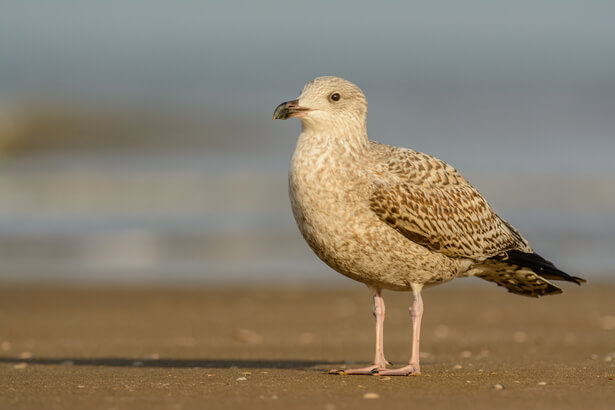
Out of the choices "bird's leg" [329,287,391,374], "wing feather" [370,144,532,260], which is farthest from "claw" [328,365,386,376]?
"wing feather" [370,144,532,260]

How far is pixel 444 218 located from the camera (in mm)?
7059

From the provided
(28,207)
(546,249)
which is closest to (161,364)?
(546,249)

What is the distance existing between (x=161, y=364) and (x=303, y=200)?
208 centimetres

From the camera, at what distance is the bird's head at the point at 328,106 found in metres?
6.84

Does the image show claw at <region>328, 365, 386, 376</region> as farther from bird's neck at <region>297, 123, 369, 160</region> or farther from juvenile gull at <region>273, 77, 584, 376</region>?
bird's neck at <region>297, 123, 369, 160</region>

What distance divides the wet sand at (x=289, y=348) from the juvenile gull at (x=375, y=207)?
2.42 feet

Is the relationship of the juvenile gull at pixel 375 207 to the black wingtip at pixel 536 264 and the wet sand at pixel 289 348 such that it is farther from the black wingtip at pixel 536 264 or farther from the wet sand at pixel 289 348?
the wet sand at pixel 289 348

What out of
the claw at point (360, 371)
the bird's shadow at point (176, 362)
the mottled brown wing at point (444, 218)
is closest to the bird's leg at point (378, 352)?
the claw at point (360, 371)

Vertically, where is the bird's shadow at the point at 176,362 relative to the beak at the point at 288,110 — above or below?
below

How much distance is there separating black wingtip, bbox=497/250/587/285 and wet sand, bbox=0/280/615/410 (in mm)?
650

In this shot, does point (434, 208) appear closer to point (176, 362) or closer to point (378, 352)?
point (378, 352)

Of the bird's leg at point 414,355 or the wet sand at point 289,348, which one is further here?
the bird's leg at point 414,355

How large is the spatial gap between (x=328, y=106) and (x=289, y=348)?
2825 mm

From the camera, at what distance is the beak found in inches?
265
